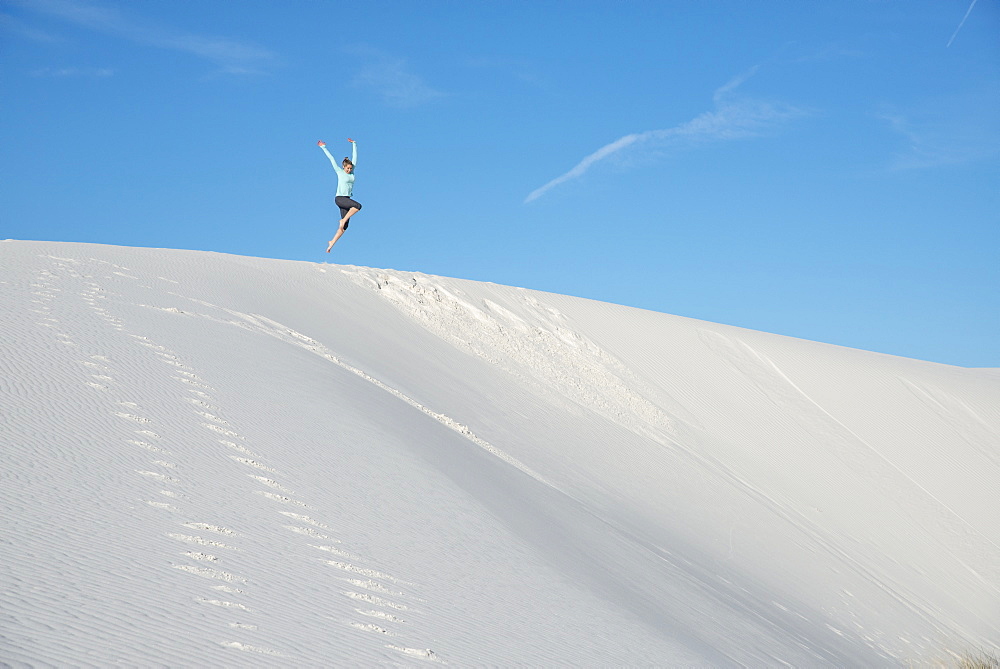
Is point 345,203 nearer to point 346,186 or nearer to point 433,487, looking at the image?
point 346,186

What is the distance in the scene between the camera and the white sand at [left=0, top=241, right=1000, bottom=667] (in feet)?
11.1

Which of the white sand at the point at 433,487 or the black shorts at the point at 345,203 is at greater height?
the black shorts at the point at 345,203

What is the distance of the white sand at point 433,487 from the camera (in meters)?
3.39

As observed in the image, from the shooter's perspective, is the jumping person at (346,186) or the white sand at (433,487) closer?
the white sand at (433,487)

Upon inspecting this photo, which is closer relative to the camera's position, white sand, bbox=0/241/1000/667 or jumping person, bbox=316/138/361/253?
white sand, bbox=0/241/1000/667

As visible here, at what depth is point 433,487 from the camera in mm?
5758

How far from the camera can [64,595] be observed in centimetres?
290

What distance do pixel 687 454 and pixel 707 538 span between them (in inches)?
117

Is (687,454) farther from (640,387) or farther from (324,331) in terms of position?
(324,331)

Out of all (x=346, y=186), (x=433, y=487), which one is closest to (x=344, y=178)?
(x=346, y=186)

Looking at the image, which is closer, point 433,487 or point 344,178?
point 433,487

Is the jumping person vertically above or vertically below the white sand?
above

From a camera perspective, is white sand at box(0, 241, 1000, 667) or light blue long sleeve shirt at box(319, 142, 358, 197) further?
light blue long sleeve shirt at box(319, 142, 358, 197)

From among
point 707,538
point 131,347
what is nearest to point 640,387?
point 707,538
